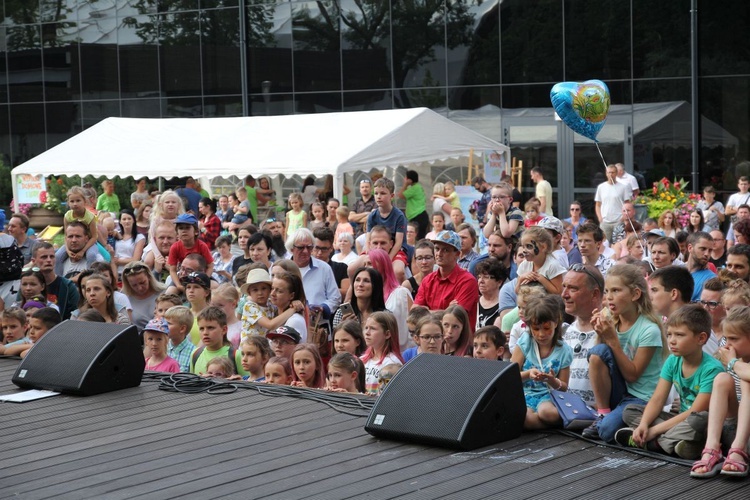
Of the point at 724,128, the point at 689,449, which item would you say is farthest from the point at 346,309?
the point at 724,128

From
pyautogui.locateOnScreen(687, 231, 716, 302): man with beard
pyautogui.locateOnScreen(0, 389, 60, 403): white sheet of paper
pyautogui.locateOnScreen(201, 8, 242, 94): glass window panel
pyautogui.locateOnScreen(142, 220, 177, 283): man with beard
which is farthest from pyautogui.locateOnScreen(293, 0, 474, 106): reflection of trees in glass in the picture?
pyautogui.locateOnScreen(0, 389, 60, 403): white sheet of paper

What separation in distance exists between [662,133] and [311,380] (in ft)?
48.2

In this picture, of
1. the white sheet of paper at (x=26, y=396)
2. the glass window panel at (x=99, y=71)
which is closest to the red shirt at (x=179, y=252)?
the white sheet of paper at (x=26, y=396)

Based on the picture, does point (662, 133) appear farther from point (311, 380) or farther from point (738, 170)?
point (311, 380)

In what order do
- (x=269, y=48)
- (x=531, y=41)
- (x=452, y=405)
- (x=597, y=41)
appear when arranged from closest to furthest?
(x=452, y=405) < (x=597, y=41) < (x=531, y=41) < (x=269, y=48)

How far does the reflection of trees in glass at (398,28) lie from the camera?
73.2 ft

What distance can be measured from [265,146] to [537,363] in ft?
40.5

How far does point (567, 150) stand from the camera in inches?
830

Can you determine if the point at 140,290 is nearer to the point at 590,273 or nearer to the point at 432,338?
the point at 432,338

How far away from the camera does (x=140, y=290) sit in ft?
32.2

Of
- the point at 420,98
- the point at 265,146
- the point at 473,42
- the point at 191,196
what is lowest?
the point at 191,196

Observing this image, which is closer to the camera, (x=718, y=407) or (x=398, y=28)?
(x=718, y=407)

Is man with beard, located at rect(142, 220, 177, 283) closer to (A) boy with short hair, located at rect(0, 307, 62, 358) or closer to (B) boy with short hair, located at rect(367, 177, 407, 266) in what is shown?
(B) boy with short hair, located at rect(367, 177, 407, 266)

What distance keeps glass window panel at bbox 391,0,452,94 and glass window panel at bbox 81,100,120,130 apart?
766 cm
